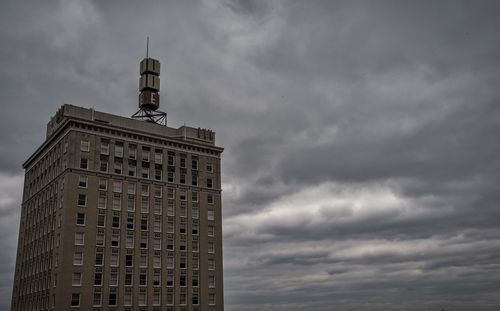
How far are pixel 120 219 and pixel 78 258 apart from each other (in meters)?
11.2

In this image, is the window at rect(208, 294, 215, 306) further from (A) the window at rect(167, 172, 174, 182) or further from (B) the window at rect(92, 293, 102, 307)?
(A) the window at rect(167, 172, 174, 182)

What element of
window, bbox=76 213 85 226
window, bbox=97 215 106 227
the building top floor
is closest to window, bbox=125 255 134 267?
window, bbox=97 215 106 227

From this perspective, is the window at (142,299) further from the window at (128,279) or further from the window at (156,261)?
the window at (156,261)

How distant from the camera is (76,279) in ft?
324

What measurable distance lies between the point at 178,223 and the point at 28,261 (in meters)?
33.1

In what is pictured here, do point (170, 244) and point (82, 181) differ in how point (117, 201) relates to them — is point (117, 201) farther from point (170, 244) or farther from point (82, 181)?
point (170, 244)

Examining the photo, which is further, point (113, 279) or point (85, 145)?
point (85, 145)

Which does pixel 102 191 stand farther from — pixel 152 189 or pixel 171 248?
pixel 171 248

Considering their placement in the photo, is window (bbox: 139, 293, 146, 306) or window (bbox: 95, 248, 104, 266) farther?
window (bbox: 139, 293, 146, 306)

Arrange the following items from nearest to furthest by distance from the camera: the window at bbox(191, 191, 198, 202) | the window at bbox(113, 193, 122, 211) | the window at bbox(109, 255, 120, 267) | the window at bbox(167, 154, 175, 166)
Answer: the window at bbox(109, 255, 120, 267)
the window at bbox(113, 193, 122, 211)
the window at bbox(167, 154, 175, 166)
the window at bbox(191, 191, 198, 202)

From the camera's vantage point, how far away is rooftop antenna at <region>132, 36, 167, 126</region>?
408ft

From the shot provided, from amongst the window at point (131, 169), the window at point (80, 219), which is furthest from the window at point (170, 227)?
the window at point (80, 219)

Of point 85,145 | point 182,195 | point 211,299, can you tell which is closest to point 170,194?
point 182,195

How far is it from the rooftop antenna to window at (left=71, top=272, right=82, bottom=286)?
3927 centimetres
